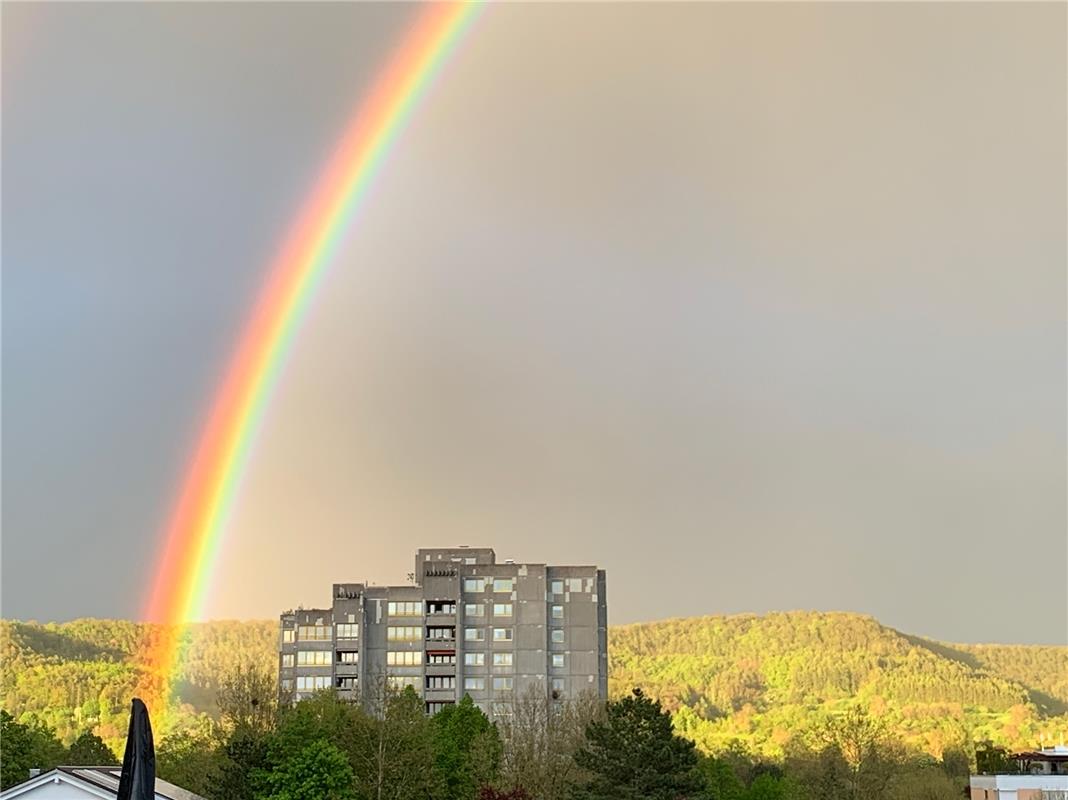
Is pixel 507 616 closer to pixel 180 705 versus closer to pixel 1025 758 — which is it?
pixel 180 705

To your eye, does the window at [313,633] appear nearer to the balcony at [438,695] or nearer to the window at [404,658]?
the window at [404,658]

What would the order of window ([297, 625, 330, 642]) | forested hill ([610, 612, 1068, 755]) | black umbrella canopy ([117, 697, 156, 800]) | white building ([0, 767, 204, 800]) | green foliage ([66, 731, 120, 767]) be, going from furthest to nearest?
forested hill ([610, 612, 1068, 755]) → window ([297, 625, 330, 642]) → green foliage ([66, 731, 120, 767]) → white building ([0, 767, 204, 800]) → black umbrella canopy ([117, 697, 156, 800])

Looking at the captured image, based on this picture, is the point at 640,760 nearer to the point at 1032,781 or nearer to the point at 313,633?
the point at 1032,781

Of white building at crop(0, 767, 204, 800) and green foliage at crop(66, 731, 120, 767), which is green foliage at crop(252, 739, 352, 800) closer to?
white building at crop(0, 767, 204, 800)

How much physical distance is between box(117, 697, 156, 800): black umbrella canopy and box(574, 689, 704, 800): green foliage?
1112 inches

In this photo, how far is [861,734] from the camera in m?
94.1

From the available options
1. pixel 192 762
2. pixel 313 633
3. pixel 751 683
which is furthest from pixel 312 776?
pixel 751 683

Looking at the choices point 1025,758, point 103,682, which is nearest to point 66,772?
point 1025,758

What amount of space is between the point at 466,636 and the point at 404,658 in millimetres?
6125

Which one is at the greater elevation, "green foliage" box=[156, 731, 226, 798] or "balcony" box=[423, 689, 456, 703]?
"balcony" box=[423, 689, 456, 703]

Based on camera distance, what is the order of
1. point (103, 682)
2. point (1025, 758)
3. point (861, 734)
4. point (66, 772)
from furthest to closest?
point (103, 682)
point (861, 734)
point (1025, 758)
point (66, 772)

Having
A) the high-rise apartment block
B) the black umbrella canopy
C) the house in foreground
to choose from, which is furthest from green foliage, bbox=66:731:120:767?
the black umbrella canopy

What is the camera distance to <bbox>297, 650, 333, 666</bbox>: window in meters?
118

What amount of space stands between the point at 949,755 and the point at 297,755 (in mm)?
89075
